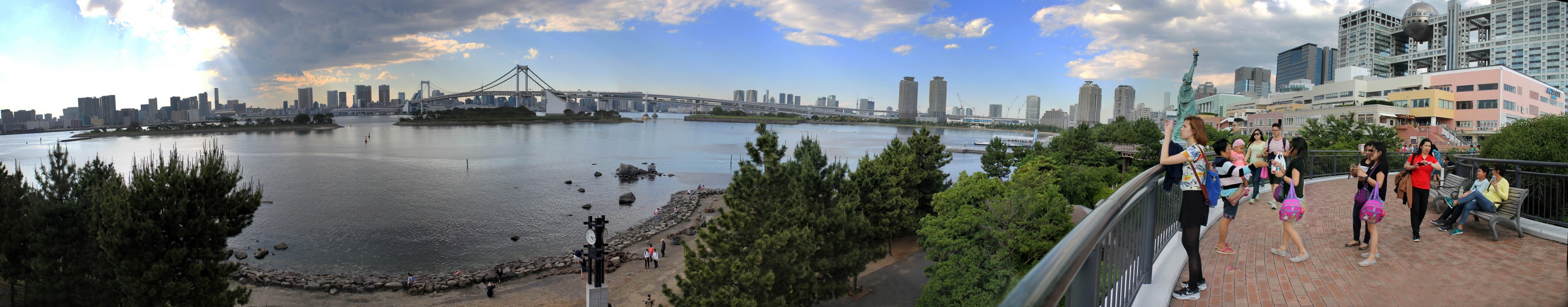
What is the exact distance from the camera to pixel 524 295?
17.1 meters

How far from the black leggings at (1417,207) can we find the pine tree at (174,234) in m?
15.8

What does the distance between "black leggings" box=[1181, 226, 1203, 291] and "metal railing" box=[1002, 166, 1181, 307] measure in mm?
158

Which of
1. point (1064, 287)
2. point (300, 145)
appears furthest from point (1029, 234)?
point (300, 145)

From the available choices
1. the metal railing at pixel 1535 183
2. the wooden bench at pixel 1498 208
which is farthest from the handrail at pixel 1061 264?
the metal railing at pixel 1535 183

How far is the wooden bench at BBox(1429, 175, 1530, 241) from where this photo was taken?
16.8 feet

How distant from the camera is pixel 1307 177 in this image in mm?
11367

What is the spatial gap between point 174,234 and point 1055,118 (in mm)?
192807

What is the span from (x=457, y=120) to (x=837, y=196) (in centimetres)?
10917

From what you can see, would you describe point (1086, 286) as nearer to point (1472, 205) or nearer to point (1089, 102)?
point (1472, 205)

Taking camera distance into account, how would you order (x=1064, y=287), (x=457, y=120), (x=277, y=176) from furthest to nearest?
1. (x=457, y=120)
2. (x=277, y=176)
3. (x=1064, y=287)

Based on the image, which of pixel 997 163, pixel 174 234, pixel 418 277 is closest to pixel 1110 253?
pixel 174 234

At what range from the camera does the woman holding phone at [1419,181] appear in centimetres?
514

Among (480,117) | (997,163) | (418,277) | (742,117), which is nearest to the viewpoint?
(418,277)

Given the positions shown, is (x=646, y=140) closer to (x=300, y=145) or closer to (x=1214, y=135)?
(x=300, y=145)
